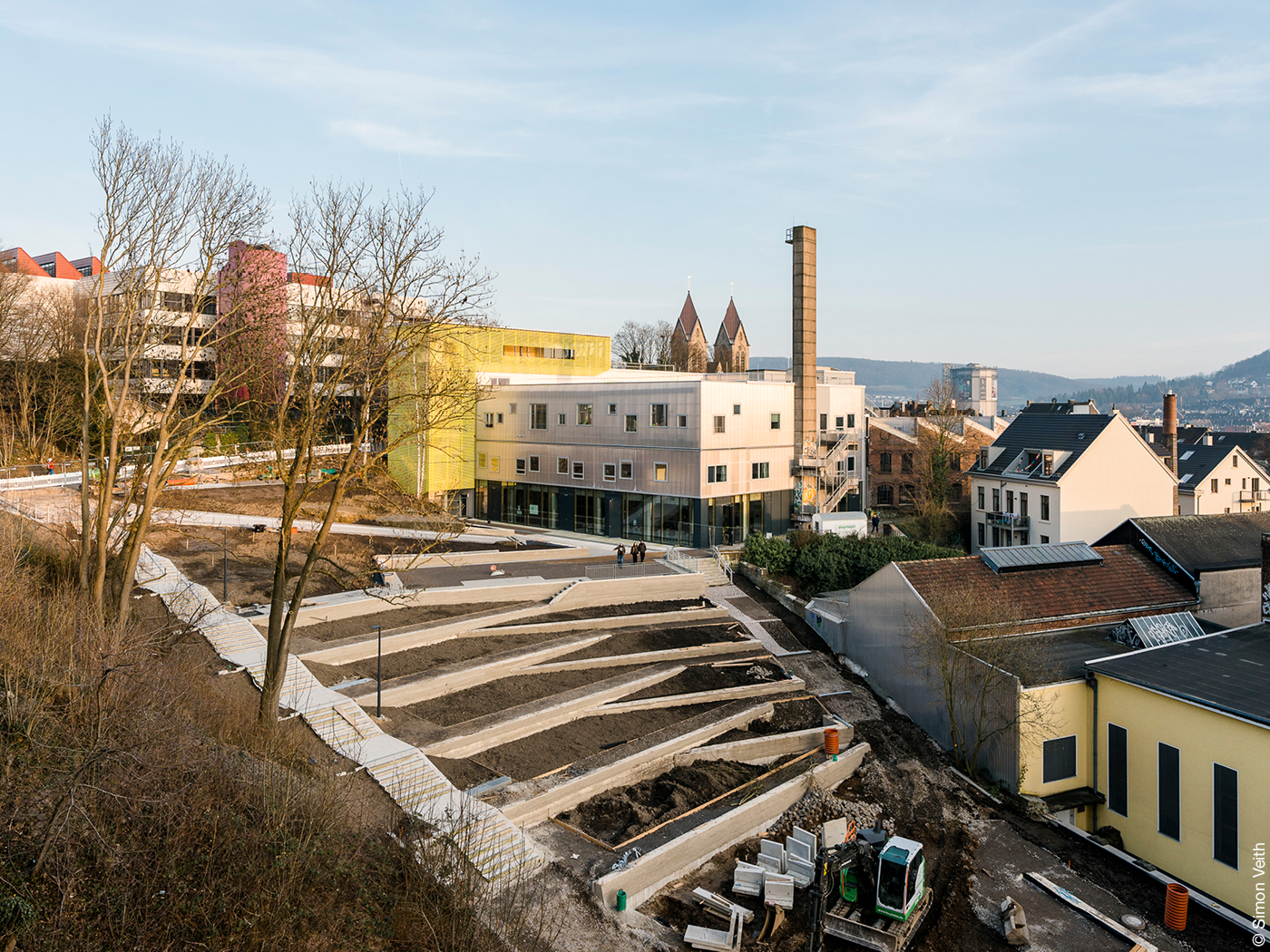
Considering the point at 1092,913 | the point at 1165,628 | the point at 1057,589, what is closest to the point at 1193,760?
the point at 1092,913

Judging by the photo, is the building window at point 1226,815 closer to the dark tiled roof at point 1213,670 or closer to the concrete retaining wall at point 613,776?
the dark tiled roof at point 1213,670

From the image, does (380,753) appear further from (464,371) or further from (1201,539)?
(464,371)

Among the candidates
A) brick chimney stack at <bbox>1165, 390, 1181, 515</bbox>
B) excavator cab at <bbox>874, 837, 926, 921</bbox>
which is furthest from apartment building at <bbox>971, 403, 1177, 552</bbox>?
excavator cab at <bbox>874, 837, 926, 921</bbox>

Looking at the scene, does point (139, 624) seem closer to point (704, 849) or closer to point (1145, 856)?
point (704, 849)

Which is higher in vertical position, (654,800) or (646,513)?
(646,513)

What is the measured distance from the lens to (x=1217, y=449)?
47969mm

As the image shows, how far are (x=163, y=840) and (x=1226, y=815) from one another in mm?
18011

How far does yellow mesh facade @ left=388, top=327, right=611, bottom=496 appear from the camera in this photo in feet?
140

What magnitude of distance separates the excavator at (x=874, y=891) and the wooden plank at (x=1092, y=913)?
7.77 feet

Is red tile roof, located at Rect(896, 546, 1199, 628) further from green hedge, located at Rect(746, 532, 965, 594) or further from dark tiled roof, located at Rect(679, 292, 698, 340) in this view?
dark tiled roof, located at Rect(679, 292, 698, 340)

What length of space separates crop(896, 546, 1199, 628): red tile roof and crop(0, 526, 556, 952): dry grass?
1669cm

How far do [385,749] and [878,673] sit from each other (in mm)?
16021

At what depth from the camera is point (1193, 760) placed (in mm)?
15875

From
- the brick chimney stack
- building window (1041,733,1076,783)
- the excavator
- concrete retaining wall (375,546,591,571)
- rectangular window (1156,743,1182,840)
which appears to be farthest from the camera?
the brick chimney stack
